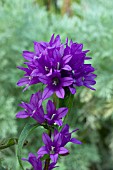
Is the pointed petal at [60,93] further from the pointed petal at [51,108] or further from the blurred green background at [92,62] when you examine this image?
the blurred green background at [92,62]

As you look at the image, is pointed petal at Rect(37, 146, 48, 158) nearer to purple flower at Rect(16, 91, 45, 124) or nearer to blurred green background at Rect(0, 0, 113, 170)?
purple flower at Rect(16, 91, 45, 124)

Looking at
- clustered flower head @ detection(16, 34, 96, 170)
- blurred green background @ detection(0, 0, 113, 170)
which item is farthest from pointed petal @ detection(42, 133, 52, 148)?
blurred green background @ detection(0, 0, 113, 170)

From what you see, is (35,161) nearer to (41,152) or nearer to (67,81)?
(41,152)

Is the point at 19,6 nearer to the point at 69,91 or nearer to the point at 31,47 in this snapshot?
the point at 31,47

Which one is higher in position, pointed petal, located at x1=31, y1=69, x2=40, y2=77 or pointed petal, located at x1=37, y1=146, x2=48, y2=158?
pointed petal, located at x1=31, y1=69, x2=40, y2=77

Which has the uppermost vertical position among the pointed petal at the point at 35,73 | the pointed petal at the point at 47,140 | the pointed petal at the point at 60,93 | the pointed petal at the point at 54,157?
the pointed petal at the point at 35,73

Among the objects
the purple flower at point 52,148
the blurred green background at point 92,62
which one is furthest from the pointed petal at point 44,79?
the blurred green background at point 92,62

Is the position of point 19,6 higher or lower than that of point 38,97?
higher

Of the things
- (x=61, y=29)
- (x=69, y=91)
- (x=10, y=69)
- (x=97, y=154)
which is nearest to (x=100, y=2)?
(x=61, y=29)
